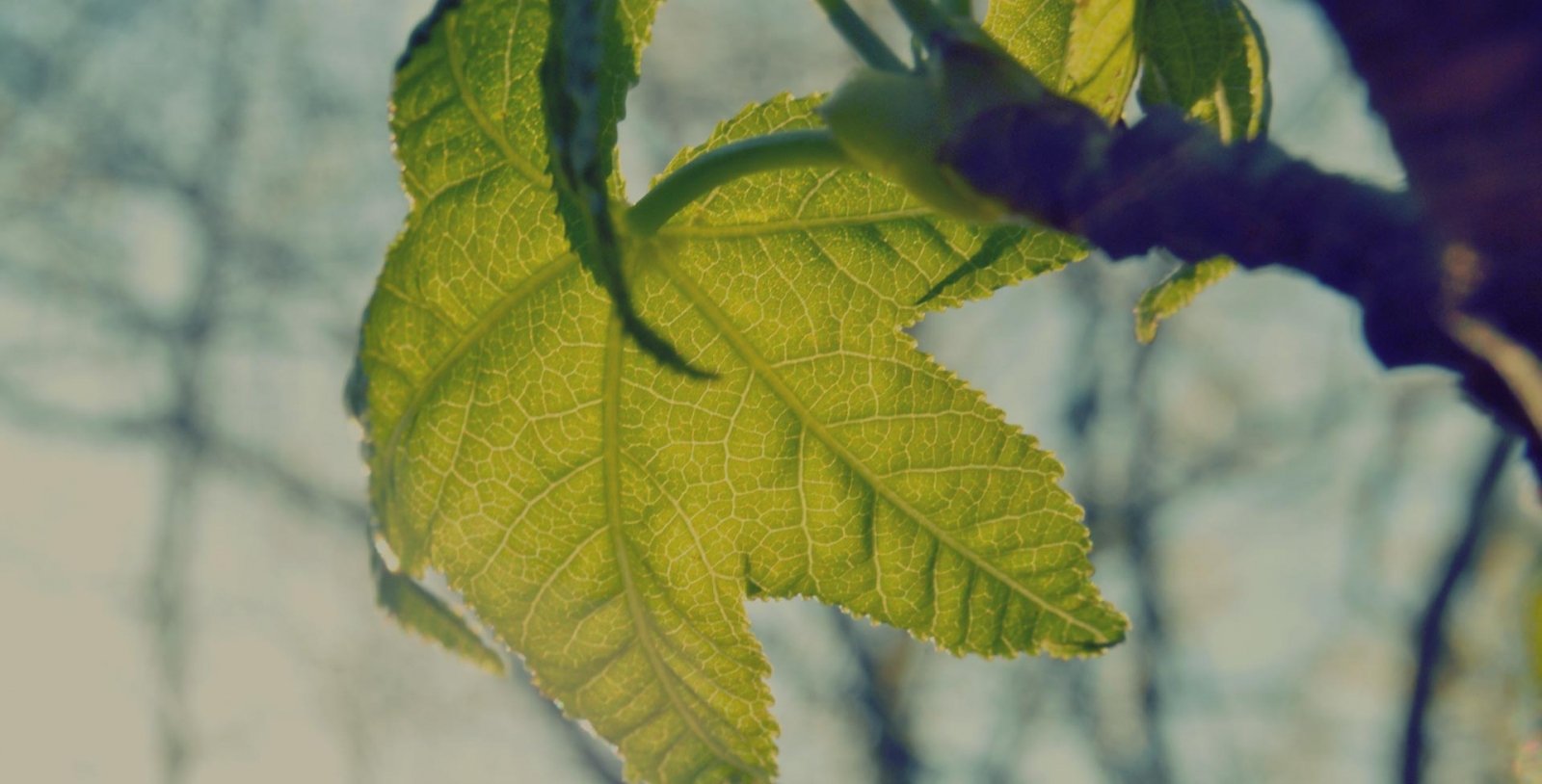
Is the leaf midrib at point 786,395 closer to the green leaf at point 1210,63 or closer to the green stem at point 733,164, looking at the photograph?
the green stem at point 733,164

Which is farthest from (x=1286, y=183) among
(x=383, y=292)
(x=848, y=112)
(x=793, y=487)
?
(x=383, y=292)

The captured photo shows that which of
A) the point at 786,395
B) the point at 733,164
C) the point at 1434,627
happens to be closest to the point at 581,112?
the point at 733,164

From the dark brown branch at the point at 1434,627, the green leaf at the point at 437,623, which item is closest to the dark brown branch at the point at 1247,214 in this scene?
the green leaf at the point at 437,623

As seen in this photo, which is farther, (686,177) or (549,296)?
(549,296)

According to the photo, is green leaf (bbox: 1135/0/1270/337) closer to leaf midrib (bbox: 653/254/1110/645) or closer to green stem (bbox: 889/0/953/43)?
leaf midrib (bbox: 653/254/1110/645)

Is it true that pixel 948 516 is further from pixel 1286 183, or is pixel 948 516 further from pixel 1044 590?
pixel 1286 183

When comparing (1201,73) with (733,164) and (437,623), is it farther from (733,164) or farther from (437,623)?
(437,623)
